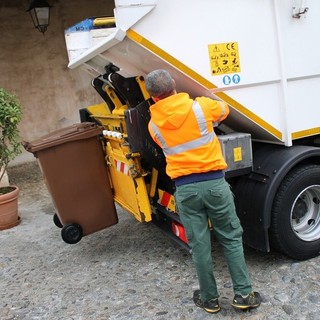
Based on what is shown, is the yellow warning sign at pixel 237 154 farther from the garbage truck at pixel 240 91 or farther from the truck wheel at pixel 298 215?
the truck wheel at pixel 298 215

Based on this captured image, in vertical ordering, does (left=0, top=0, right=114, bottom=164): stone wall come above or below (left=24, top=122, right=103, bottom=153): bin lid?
above

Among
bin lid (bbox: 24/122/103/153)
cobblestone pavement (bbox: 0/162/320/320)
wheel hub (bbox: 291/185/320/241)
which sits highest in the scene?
bin lid (bbox: 24/122/103/153)

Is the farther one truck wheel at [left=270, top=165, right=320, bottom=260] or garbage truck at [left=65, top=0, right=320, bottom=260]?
truck wheel at [left=270, top=165, right=320, bottom=260]

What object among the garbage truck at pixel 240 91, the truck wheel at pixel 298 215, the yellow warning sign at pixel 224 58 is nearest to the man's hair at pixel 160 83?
the garbage truck at pixel 240 91

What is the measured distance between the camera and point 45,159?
3.46m

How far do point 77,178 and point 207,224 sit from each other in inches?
55.0

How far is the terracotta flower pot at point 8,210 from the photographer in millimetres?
4957

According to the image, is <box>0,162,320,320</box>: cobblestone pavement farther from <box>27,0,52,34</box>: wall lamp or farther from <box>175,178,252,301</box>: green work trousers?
<box>27,0,52,34</box>: wall lamp

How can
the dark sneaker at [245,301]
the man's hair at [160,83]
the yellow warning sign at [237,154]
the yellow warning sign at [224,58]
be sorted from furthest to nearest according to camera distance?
the yellow warning sign at [237,154]
the yellow warning sign at [224,58]
the dark sneaker at [245,301]
the man's hair at [160,83]

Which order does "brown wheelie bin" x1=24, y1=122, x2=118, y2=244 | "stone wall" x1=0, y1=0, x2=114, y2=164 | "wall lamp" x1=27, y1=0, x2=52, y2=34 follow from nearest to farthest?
"brown wheelie bin" x1=24, y1=122, x2=118, y2=244, "wall lamp" x1=27, y1=0, x2=52, y2=34, "stone wall" x1=0, y1=0, x2=114, y2=164

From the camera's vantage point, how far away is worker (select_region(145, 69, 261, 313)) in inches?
98.7

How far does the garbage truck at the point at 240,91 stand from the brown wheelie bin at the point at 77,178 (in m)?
0.28

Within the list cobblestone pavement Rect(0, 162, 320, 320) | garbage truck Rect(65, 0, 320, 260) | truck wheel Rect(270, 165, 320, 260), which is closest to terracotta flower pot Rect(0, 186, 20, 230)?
cobblestone pavement Rect(0, 162, 320, 320)

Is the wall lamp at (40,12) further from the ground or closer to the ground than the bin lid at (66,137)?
further from the ground
